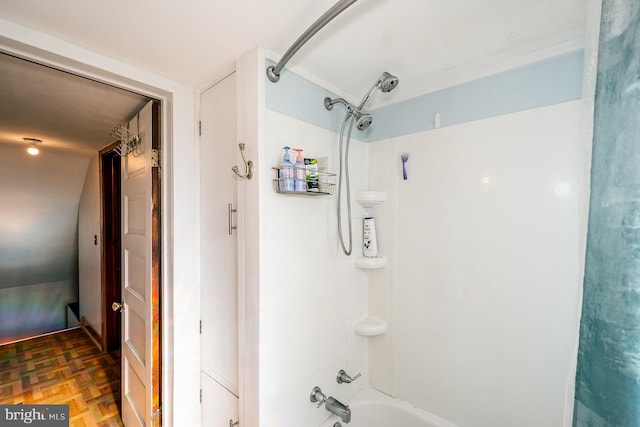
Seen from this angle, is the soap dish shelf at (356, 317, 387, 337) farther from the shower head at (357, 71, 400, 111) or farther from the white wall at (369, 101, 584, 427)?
the shower head at (357, 71, 400, 111)

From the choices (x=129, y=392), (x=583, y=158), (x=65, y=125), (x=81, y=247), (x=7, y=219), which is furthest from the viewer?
(x=81, y=247)

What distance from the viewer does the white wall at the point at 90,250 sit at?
3.19m

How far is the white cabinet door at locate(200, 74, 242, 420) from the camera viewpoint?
1345 mm

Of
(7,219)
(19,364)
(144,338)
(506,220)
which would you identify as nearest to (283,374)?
(144,338)

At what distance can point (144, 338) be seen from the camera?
5.21 feet

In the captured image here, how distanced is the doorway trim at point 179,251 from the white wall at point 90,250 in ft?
7.56

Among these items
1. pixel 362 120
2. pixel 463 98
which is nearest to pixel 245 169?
pixel 362 120

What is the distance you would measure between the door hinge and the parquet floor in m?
1.98

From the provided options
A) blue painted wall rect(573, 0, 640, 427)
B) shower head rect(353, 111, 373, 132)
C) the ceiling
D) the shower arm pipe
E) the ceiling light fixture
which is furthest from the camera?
the ceiling light fixture

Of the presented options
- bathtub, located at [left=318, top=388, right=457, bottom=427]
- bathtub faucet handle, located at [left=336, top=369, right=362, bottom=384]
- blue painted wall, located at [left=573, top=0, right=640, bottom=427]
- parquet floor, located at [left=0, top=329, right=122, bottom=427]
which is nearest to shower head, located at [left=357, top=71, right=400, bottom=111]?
blue painted wall, located at [left=573, top=0, right=640, bottom=427]

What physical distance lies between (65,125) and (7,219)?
7.92 feet

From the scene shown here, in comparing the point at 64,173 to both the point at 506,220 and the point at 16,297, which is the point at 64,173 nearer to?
the point at 16,297

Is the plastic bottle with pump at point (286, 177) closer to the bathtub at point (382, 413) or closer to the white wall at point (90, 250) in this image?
the bathtub at point (382, 413)

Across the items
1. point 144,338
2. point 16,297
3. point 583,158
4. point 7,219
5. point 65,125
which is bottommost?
point 16,297
